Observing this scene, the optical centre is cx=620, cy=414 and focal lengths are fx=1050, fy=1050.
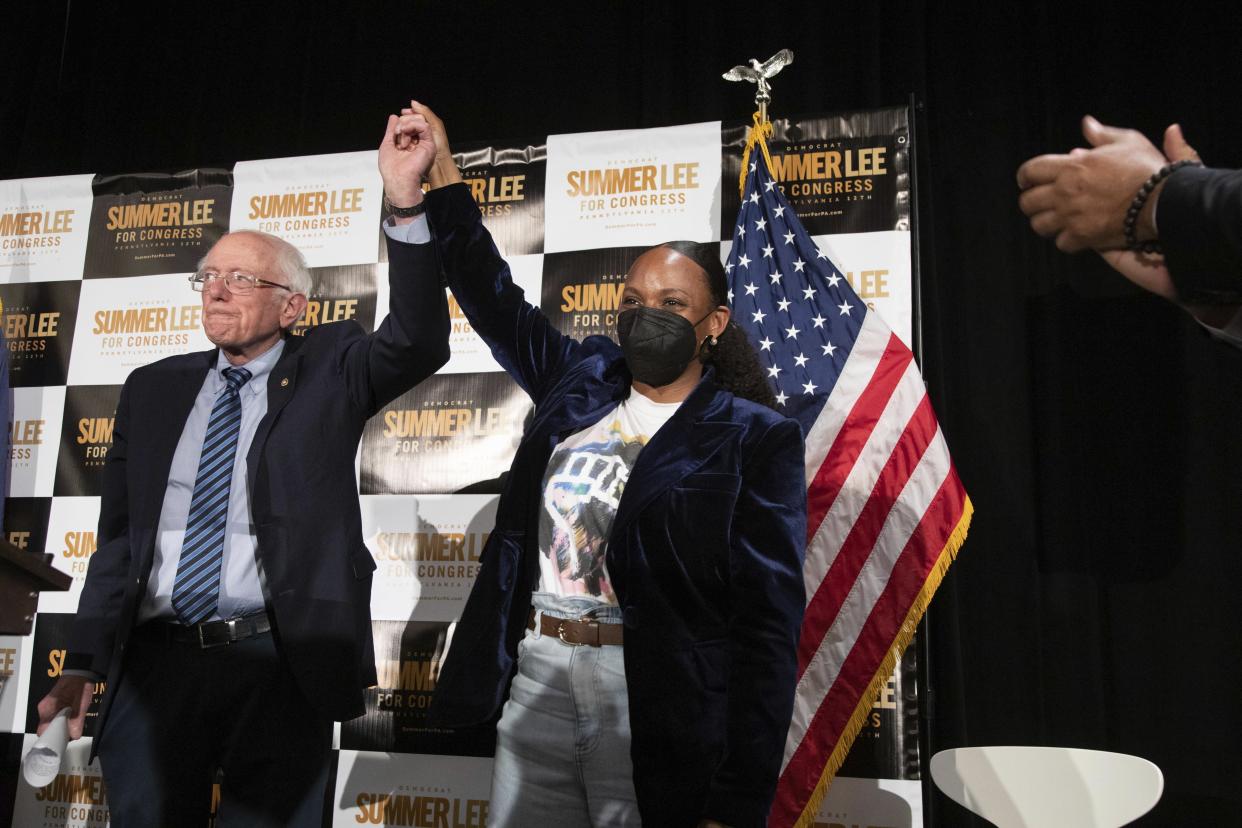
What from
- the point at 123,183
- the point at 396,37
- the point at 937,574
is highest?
the point at 396,37

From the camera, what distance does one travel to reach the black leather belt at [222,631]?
2.00 meters

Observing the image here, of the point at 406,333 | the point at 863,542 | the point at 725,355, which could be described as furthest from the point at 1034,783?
→ the point at 406,333

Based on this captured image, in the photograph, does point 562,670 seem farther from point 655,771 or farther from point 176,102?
point 176,102

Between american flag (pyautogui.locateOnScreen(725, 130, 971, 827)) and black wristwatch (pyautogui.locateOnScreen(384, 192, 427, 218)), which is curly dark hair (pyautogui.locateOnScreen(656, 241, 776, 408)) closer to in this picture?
black wristwatch (pyautogui.locateOnScreen(384, 192, 427, 218))

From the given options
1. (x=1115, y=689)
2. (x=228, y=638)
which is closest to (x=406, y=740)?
→ (x=228, y=638)

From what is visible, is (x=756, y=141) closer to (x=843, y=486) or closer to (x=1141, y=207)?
(x=843, y=486)

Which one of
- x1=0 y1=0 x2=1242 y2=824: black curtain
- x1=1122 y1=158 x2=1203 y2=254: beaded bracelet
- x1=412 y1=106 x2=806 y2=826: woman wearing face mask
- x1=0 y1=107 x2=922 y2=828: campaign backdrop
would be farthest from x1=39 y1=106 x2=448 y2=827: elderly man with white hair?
x1=0 y1=0 x2=1242 y2=824: black curtain

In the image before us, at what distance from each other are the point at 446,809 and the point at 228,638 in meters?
1.24

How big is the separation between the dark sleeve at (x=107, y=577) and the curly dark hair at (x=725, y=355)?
1.27m

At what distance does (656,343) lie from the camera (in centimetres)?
209

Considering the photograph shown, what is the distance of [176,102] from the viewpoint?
4.36 meters

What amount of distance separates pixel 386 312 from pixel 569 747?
1910 millimetres

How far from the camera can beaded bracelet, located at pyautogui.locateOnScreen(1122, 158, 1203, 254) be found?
3.46ft

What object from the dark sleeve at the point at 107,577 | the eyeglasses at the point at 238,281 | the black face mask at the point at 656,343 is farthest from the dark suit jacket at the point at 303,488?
the black face mask at the point at 656,343
